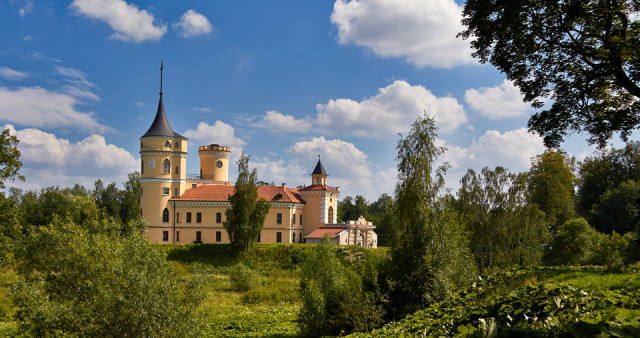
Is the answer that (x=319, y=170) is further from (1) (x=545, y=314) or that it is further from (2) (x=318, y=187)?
(1) (x=545, y=314)

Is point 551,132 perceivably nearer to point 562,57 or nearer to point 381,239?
point 562,57

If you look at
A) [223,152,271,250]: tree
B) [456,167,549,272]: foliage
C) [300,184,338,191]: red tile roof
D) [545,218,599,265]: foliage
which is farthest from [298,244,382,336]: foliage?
[300,184,338,191]: red tile roof

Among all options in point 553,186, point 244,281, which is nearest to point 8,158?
point 244,281

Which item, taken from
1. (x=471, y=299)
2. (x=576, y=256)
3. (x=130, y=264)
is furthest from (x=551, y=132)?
(x=576, y=256)

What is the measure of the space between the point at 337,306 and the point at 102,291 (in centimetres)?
869

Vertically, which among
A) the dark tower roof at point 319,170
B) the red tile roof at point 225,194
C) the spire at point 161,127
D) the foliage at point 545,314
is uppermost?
the spire at point 161,127

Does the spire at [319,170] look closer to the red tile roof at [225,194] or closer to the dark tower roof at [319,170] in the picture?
the dark tower roof at [319,170]

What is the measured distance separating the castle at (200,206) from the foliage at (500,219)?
18.7 meters

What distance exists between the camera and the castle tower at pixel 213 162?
179 feet

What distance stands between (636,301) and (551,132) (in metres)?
9.72

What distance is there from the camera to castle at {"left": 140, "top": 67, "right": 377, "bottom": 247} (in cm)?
4919

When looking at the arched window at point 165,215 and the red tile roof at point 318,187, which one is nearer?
the arched window at point 165,215

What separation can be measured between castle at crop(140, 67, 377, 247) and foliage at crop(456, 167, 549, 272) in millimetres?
18654

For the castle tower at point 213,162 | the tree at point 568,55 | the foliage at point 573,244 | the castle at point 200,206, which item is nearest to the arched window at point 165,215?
the castle at point 200,206
